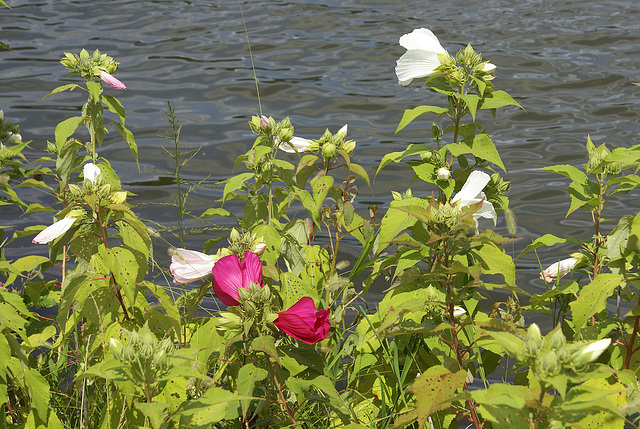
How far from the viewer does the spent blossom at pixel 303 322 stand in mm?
1591

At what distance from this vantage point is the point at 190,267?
5.77 ft

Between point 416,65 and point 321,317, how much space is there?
96 centimetres

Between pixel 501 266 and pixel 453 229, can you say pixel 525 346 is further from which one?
pixel 501 266

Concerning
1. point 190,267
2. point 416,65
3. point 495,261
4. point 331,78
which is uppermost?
point 416,65

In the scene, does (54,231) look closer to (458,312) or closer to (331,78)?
(458,312)

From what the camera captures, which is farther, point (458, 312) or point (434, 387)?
point (458, 312)

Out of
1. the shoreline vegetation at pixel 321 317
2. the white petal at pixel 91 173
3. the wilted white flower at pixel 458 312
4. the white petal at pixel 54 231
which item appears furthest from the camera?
the wilted white flower at pixel 458 312

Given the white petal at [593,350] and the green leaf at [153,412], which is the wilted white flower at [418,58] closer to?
the white petal at [593,350]

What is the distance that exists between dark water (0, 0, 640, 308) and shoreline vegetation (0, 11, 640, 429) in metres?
2.10

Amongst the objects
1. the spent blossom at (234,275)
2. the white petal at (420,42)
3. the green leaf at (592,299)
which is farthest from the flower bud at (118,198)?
the green leaf at (592,299)

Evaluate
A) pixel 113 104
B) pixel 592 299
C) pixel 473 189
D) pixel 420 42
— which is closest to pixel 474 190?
pixel 473 189

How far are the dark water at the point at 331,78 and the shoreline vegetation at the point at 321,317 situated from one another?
210 cm

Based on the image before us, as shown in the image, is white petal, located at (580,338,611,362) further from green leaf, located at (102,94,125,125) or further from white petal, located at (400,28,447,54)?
green leaf, located at (102,94,125,125)

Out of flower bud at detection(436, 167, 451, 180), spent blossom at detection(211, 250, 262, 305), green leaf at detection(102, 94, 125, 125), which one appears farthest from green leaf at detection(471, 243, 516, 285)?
green leaf at detection(102, 94, 125, 125)
